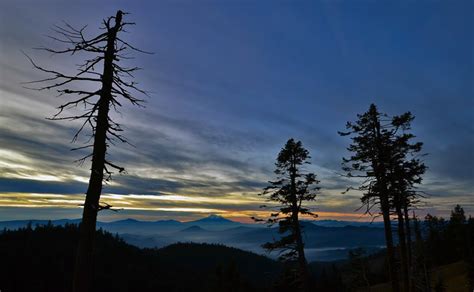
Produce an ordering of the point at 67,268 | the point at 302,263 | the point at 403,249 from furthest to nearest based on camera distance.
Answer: the point at 67,268
the point at 302,263
the point at 403,249

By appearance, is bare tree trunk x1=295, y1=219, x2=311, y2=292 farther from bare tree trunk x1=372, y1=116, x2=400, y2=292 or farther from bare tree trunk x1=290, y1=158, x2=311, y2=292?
bare tree trunk x1=372, y1=116, x2=400, y2=292

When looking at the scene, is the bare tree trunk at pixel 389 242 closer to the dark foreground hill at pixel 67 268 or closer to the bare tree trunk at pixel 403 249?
the bare tree trunk at pixel 403 249

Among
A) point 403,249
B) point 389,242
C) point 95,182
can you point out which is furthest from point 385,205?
point 95,182

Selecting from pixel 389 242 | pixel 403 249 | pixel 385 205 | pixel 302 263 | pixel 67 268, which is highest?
pixel 385 205

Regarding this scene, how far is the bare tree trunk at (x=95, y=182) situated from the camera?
7676mm

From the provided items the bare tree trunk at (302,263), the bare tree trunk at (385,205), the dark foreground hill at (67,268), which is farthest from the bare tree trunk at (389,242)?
the dark foreground hill at (67,268)

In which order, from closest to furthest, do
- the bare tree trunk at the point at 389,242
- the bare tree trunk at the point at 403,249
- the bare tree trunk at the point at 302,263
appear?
the bare tree trunk at the point at 389,242 < the bare tree trunk at the point at 403,249 < the bare tree trunk at the point at 302,263

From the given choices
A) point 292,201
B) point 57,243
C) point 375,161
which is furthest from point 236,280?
point 57,243

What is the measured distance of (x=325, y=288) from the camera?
247ft

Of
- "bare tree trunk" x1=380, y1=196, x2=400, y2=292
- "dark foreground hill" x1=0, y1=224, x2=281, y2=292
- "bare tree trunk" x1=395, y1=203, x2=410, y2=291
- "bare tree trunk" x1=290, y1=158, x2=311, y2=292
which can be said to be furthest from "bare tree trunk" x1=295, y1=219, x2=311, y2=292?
"dark foreground hill" x1=0, y1=224, x2=281, y2=292

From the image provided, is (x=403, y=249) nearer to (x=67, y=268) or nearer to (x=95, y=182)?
(x=95, y=182)

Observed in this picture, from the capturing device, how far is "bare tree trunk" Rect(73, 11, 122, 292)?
7676mm

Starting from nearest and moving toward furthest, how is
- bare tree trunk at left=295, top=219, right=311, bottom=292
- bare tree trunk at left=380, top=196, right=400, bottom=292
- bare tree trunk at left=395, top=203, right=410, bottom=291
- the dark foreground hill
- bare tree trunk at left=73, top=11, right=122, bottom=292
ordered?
1. bare tree trunk at left=73, top=11, right=122, bottom=292
2. bare tree trunk at left=380, top=196, right=400, bottom=292
3. bare tree trunk at left=395, top=203, right=410, bottom=291
4. bare tree trunk at left=295, top=219, right=311, bottom=292
5. the dark foreground hill

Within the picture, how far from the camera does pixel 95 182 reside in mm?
8086
